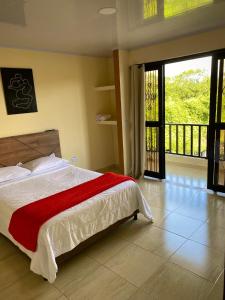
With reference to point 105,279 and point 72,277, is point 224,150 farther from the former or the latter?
point 72,277

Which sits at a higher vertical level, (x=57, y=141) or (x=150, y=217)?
(x=57, y=141)

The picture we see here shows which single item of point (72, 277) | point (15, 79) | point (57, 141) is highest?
point (15, 79)

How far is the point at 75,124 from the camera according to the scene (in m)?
4.29

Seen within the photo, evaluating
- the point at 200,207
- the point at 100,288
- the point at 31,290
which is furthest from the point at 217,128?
the point at 31,290

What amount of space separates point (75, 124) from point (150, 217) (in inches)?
91.0

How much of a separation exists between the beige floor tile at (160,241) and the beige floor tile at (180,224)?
95mm

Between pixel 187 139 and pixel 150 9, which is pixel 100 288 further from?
pixel 187 139

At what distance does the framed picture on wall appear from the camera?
10.9 ft

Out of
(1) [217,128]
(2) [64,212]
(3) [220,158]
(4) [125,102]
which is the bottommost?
(2) [64,212]

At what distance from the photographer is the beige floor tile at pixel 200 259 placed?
6.58ft

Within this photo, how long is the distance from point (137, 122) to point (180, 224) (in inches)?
79.1

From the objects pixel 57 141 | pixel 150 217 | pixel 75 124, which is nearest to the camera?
pixel 150 217

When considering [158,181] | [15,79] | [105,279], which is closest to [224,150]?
[158,181]

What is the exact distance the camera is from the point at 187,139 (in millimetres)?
5254
